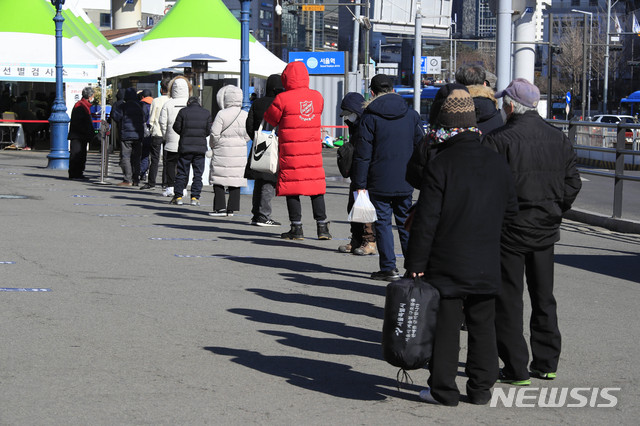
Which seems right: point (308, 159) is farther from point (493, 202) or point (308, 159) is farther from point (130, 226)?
point (493, 202)

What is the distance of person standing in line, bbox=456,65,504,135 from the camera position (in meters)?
7.77

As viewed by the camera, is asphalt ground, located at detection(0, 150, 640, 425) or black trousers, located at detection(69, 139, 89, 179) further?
black trousers, located at detection(69, 139, 89, 179)

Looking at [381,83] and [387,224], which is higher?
[381,83]

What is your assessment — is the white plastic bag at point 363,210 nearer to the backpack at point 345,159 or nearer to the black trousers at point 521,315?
the backpack at point 345,159

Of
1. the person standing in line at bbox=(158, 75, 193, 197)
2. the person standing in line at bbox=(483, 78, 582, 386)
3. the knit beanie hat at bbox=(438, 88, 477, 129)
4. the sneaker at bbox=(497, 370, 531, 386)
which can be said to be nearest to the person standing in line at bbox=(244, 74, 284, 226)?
the person standing in line at bbox=(158, 75, 193, 197)

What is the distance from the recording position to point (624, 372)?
640 centimetres

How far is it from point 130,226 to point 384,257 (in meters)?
4.91

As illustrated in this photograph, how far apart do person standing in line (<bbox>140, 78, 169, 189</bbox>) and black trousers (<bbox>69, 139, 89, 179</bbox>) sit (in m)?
2.23

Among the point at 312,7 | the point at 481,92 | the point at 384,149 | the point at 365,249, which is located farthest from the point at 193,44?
the point at 481,92

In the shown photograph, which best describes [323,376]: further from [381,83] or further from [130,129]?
[130,129]

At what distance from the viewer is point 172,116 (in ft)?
55.6

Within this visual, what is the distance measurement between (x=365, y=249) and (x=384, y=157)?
2.25 meters

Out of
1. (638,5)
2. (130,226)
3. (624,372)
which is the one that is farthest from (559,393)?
(638,5)

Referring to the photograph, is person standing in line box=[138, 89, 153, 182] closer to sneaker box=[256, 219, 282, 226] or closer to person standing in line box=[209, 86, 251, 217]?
person standing in line box=[209, 86, 251, 217]
